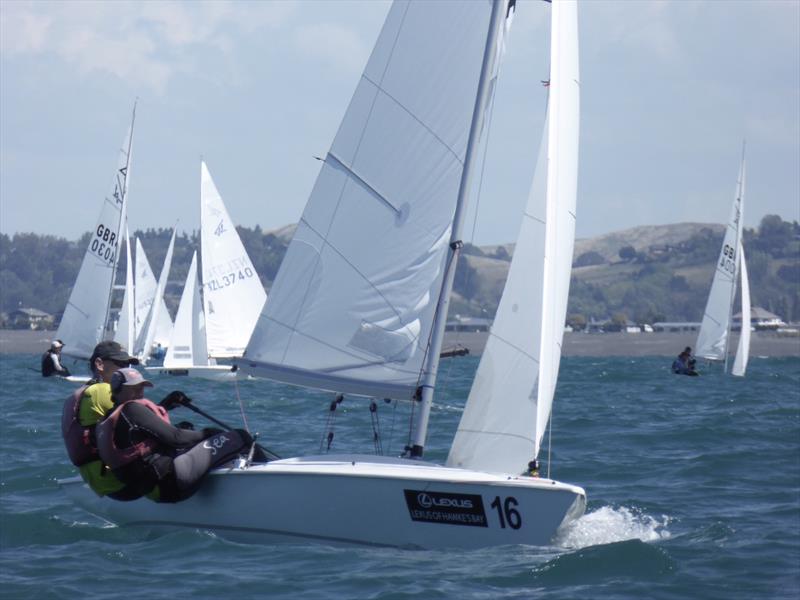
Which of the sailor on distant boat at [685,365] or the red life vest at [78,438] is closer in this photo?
the red life vest at [78,438]

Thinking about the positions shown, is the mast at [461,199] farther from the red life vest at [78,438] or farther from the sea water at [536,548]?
the red life vest at [78,438]

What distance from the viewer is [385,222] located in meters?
8.16

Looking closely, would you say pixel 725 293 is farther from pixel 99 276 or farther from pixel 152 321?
pixel 99 276

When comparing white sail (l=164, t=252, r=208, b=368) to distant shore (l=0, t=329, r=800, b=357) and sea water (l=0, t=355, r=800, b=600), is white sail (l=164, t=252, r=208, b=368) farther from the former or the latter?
distant shore (l=0, t=329, r=800, b=357)

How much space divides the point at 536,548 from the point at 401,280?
1955 millimetres

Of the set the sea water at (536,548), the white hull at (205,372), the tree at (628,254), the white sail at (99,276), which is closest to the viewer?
the sea water at (536,548)

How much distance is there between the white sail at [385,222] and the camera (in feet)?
26.3

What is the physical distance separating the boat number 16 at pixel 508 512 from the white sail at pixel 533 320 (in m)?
0.53

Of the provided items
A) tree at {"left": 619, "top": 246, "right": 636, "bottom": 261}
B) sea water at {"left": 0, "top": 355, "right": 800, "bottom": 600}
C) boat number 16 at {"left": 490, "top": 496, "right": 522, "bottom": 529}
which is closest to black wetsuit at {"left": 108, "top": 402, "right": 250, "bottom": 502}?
sea water at {"left": 0, "top": 355, "right": 800, "bottom": 600}

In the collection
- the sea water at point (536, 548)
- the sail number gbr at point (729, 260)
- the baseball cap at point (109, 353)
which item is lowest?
the sea water at point (536, 548)

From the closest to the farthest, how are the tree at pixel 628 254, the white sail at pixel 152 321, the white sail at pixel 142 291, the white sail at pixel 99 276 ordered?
the white sail at pixel 99 276
the white sail at pixel 152 321
the white sail at pixel 142 291
the tree at pixel 628 254

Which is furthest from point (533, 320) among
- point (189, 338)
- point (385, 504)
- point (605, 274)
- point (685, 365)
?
point (605, 274)

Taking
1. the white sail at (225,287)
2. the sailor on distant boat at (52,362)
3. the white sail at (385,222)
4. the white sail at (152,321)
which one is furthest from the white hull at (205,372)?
the white sail at (385,222)

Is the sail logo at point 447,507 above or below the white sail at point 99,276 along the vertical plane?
below
